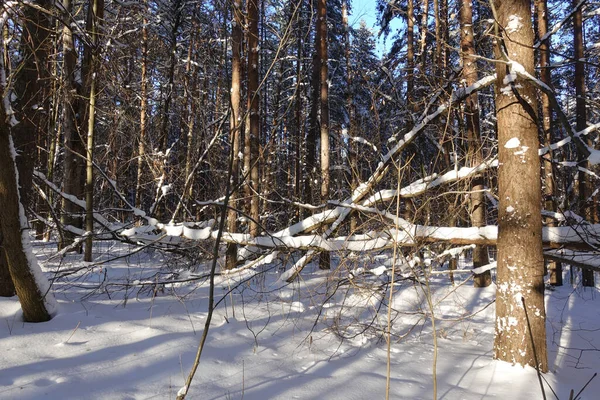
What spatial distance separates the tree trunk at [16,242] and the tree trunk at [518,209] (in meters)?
4.24

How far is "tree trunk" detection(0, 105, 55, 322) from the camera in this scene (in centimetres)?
321

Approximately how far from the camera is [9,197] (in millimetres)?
3250

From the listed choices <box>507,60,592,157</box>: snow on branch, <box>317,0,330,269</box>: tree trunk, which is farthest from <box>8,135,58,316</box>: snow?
<box>317,0,330,269</box>: tree trunk

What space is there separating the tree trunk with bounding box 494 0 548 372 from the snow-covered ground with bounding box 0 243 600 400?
298mm

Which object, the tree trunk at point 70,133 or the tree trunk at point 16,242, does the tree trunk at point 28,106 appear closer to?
the tree trunk at point 16,242

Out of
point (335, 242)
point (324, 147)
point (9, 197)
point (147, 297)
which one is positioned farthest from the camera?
point (324, 147)

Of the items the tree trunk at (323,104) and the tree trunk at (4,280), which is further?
the tree trunk at (323,104)

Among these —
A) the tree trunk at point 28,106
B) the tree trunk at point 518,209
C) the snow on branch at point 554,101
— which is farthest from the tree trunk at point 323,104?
the tree trunk at point 28,106

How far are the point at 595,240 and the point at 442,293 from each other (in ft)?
10.9

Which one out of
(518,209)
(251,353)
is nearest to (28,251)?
(251,353)

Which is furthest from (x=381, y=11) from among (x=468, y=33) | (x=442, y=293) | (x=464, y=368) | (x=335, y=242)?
(x=464, y=368)

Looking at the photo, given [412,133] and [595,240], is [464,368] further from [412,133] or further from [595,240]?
[412,133]

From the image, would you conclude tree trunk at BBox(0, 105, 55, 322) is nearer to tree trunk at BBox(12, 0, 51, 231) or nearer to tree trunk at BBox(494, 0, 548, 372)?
tree trunk at BBox(12, 0, 51, 231)

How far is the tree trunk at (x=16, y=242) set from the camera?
3.21m
